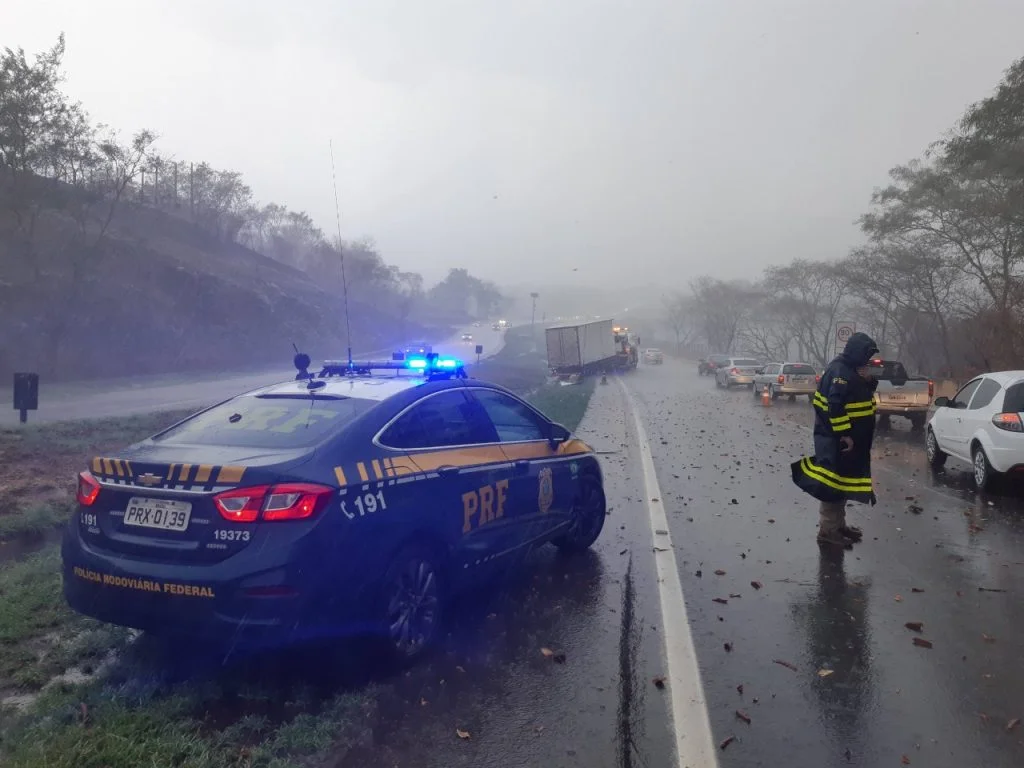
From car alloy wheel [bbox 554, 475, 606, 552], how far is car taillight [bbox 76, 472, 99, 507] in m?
3.79

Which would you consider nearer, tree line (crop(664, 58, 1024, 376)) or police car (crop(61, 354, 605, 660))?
police car (crop(61, 354, 605, 660))

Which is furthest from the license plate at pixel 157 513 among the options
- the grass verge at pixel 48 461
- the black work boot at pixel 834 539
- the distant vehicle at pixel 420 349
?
the black work boot at pixel 834 539

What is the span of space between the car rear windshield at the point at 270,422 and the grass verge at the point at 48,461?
415cm

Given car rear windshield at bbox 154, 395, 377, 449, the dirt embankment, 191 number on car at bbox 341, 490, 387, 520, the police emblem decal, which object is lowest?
the police emblem decal

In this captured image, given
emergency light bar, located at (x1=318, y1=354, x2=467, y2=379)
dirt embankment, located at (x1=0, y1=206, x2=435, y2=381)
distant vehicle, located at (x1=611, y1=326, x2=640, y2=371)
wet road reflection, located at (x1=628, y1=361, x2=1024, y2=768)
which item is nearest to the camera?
wet road reflection, located at (x1=628, y1=361, x2=1024, y2=768)

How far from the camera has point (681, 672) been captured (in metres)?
4.82

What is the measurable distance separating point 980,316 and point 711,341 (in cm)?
6602

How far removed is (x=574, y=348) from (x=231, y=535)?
149 ft

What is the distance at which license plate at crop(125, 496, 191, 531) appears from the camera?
4301mm

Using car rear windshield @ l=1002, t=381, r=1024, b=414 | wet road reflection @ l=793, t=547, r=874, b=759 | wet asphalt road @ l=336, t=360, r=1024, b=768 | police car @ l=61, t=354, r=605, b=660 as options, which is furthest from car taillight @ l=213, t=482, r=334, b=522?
car rear windshield @ l=1002, t=381, r=1024, b=414

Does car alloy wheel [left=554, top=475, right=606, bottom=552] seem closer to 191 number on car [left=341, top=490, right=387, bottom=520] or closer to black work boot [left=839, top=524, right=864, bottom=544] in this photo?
black work boot [left=839, top=524, right=864, bottom=544]

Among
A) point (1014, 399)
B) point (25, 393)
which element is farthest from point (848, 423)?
point (25, 393)

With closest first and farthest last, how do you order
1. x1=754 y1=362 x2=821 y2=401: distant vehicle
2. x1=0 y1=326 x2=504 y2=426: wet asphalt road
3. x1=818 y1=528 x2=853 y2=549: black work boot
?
x1=818 y1=528 x2=853 y2=549: black work boot, x1=0 y1=326 x2=504 y2=426: wet asphalt road, x1=754 y1=362 x2=821 y2=401: distant vehicle

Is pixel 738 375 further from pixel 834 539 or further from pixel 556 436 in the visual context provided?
pixel 556 436
